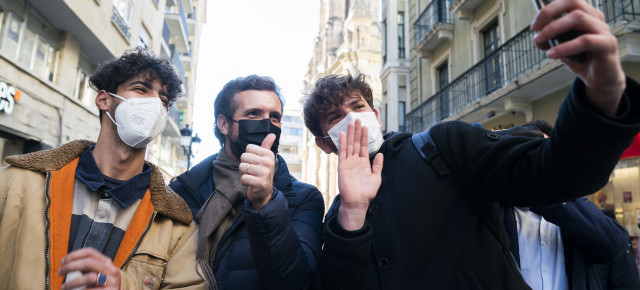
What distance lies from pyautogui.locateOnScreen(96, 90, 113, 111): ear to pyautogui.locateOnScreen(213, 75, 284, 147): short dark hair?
64cm

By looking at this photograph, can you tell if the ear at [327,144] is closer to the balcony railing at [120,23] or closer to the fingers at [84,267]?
the fingers at [84,267]

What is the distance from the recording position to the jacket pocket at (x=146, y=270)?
73.6 inches

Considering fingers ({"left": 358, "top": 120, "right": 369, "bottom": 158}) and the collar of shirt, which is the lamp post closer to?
the collar of shirt

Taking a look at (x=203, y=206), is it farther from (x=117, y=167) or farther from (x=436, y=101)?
(x=436, y=101)

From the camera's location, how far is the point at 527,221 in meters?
2.62

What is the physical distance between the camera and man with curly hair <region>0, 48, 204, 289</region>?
5.63ft

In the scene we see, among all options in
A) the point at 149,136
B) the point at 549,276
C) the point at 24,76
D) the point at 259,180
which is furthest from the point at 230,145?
the point at 24,76

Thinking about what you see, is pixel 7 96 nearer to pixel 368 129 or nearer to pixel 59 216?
pixel 59 216

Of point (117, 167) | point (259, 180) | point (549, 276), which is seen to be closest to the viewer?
point (259, 180)

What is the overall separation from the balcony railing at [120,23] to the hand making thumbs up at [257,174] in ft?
41.0

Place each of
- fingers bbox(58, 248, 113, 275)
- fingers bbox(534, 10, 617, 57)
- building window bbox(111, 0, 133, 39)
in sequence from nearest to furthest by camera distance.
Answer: fingers bbox(534, 10, 617, 57)
fingers bbox(58, 248, 113, 275)
building window bbox(111, 0, 133, 39)

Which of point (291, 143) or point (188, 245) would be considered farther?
point (291, 143)

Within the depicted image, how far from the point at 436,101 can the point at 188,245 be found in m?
13.1

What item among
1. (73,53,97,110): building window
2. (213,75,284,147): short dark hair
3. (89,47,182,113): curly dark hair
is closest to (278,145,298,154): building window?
(73,53,97,110): building window
